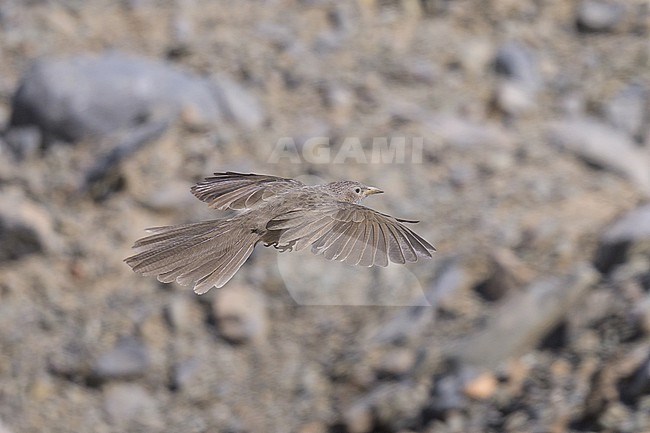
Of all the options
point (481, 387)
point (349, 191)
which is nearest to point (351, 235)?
point (349, 191)

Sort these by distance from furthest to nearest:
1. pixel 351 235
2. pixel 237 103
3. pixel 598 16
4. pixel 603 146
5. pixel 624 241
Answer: pixel 598 16
pixel 237 103
pixel 603 146
pixel 624 241
pixel 351 235

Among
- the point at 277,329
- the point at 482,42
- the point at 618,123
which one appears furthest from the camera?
the point at 482,42

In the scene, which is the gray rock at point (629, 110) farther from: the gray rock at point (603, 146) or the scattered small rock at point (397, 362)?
the scattered small rock at point (397, 362)

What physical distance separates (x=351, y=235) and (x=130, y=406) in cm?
323

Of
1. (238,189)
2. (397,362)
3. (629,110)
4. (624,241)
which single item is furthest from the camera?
(629,110)

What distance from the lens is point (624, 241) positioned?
6316 millimetres

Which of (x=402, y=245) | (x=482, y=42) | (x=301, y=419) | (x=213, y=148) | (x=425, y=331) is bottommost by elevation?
(x=301, y=419)

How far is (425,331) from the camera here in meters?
6.30

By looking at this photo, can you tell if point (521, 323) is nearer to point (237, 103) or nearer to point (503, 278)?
point (503, 278)

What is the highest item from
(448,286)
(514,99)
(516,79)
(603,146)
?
(516,79)

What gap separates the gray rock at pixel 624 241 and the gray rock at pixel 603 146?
633mm

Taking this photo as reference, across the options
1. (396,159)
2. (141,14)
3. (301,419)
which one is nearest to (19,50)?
(141,14)

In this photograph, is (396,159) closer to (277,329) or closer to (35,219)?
(277,329)

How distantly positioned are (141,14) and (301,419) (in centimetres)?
359
